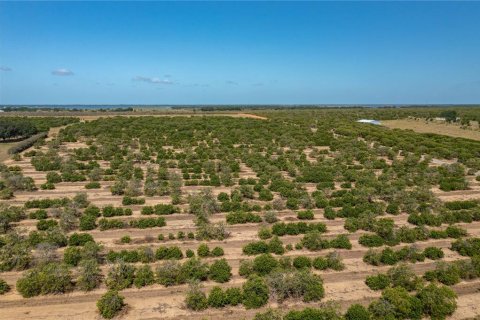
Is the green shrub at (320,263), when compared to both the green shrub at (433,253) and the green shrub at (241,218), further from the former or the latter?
the green shrub at (241,218)

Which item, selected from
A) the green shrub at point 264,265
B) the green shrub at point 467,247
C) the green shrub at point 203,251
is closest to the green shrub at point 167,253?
the green shrub at point 203,251

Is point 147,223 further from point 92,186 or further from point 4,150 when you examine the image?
point 4,150

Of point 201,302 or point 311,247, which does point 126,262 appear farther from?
point 311,247

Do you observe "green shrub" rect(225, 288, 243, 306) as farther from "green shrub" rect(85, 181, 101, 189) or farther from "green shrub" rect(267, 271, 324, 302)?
"green shrub" rect(85, 181, 101, 189)

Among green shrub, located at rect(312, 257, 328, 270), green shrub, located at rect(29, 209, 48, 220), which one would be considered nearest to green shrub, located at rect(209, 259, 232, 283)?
green shrub, located at rect(312, 257, 328, 270)

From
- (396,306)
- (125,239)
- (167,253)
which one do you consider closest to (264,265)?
(167,253)

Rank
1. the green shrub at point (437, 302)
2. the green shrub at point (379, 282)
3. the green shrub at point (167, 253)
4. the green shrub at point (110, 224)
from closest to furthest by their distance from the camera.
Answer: the green shrub at point (437, 302), the green shrub at point (379, 282), the green shrub at point (167, 253), the green shrub at point (110, 224)

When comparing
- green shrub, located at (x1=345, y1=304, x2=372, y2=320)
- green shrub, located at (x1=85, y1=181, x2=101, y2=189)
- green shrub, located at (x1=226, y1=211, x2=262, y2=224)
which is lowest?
green shrub, located at (x1=345, y1=304, x2=372, y2=320)
